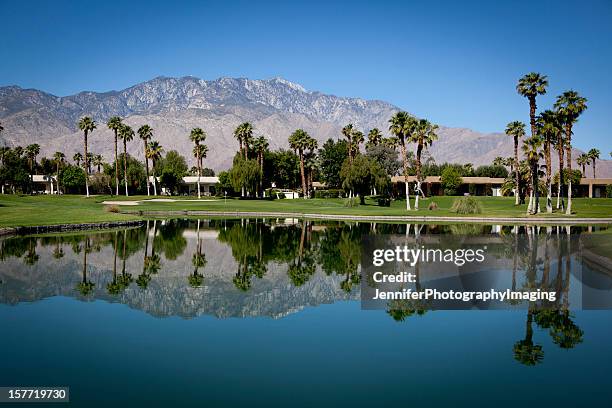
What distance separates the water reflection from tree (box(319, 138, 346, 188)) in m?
91.0

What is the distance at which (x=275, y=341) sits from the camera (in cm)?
1448

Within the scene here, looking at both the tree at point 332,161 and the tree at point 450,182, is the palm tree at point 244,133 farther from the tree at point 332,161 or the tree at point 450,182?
the tree at point 450,182

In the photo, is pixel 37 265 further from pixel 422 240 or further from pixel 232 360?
pixel 422 240

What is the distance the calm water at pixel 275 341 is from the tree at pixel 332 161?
108 meters

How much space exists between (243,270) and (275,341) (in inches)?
435

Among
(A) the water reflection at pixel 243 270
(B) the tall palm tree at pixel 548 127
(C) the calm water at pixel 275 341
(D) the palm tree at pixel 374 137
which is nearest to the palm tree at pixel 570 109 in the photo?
(B) the tall palm tree at pixel 548 127

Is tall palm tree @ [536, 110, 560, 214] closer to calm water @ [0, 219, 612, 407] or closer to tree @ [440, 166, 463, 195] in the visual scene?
calm water @ [0, 219, 612, 407]

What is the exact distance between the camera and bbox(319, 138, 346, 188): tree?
13375 centimetres

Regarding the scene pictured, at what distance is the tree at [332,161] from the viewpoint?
439ft

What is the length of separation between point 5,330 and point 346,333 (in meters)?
8.79

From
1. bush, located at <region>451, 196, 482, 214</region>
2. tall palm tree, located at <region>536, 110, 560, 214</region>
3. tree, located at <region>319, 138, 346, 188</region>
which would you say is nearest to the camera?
tall palm tree, located at <region>536, 110, 560, 214</region>

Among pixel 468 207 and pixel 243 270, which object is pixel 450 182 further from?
pixel 243 270

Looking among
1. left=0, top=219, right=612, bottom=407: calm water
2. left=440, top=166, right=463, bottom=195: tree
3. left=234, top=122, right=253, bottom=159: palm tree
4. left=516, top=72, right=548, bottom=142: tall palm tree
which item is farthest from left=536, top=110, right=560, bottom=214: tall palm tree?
left=234, top=122, right=253, bottom=159: palm tree

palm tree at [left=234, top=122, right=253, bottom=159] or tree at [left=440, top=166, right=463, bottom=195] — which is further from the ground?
palm tree at [left=234, top=122, right=253, bottom=159]
